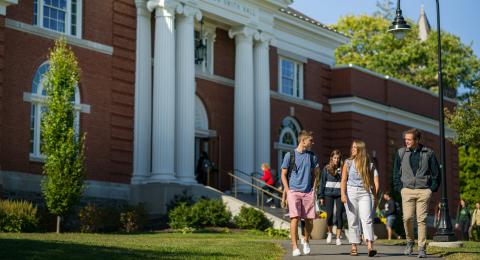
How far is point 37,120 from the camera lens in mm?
26734

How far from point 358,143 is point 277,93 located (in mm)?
22984

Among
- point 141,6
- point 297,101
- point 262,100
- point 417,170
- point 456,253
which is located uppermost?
point 141,6

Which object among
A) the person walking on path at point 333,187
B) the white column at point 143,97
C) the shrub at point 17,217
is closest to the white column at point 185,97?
the white column at point 143,97

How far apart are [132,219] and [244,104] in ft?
32.4

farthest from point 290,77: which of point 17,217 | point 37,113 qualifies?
point 17,217

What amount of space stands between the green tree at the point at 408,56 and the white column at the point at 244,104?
27470 mm

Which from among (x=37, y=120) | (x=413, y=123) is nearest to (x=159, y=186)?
(x=37, y=120)

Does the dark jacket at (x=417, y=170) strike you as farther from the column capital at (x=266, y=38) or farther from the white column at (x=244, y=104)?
the column capital at (x=266, y=38)

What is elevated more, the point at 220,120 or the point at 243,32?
the point at 243,32

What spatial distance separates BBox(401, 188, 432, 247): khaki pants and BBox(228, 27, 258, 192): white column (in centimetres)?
1796

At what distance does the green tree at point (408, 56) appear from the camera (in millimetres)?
60031

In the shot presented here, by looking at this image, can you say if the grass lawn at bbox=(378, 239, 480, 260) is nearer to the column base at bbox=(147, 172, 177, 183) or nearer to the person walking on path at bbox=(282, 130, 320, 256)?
the person walking on path at bbox=(282, 130, 320, 256)

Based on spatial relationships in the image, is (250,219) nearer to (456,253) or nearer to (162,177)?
(162,177)

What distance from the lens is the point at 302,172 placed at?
14664mm
